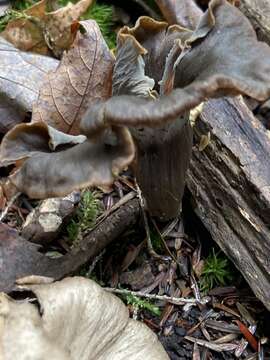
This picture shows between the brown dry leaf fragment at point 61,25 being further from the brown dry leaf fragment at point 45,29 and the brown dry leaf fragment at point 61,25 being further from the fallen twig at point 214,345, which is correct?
the fallen twig at point 214,345

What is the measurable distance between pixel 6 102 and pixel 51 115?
235mm

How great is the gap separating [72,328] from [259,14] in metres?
1.62

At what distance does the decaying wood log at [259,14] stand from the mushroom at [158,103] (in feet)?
2.40

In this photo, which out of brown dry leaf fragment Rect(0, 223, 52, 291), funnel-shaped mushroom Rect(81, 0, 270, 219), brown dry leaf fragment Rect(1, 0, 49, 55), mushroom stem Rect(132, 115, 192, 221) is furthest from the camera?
brown dry leaf fragment Rect(1, 0, 49, 55)

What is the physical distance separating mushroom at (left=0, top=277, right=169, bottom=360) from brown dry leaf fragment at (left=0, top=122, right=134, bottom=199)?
11.8 inches

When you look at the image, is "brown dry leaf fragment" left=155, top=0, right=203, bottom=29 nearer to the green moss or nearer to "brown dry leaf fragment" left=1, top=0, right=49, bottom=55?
the green moss

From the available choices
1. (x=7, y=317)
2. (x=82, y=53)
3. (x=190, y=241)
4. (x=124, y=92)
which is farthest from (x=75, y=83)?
(x=7, y=317)

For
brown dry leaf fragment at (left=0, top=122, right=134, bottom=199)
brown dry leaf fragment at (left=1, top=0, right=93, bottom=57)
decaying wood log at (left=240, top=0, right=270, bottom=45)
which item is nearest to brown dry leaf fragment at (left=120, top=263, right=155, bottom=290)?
brown dry leaf fragment at (left=0, top=122, right=134, bottom=199)

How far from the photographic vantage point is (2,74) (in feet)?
8.07

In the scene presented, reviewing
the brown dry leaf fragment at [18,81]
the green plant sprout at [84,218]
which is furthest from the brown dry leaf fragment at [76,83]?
the green plant sprout at [84,218]

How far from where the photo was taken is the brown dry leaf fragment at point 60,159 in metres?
1.69

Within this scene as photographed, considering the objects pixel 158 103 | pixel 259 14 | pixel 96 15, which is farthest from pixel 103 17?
pixel 158 103

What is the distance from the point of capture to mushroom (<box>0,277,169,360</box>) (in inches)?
65.4

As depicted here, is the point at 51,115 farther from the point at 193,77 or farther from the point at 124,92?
the point at 193,77
